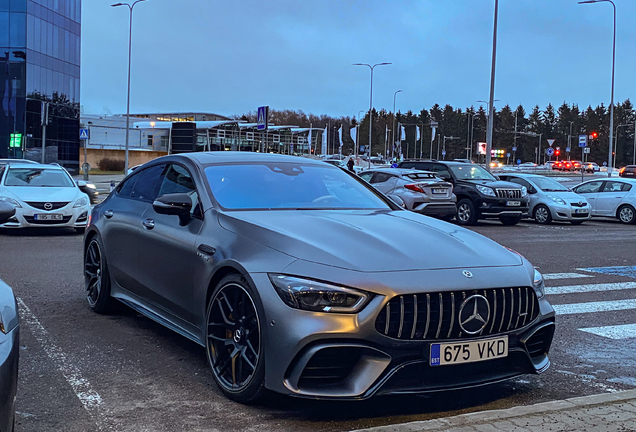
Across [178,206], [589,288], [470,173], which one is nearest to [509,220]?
[470,173]

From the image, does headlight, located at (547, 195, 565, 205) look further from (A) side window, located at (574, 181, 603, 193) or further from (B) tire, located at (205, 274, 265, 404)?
(B) tire, located at (205, 274, 265, 404)

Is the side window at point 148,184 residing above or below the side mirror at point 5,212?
above

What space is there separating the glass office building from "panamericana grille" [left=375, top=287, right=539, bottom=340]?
4795 cm

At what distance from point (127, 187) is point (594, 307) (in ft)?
16.7

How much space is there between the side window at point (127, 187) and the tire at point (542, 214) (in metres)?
17.6

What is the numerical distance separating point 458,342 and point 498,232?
1491cm

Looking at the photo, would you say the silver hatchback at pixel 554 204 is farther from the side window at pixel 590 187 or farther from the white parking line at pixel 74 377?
the white parking line at pixel 74 377

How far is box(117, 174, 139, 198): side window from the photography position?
642 cm

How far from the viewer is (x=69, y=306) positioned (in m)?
6.92

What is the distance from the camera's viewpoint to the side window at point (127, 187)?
21.1 feet

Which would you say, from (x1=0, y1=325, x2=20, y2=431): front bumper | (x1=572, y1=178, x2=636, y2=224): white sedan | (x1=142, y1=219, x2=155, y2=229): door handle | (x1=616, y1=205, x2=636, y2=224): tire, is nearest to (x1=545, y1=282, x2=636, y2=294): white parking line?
(x1=142, y1=219, x2=155, y2=229): door handle

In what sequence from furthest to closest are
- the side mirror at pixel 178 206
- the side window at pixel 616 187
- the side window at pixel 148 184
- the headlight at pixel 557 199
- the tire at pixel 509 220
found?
1. the side window at pixel 616 187
2. the headlight at pixel 557 199
3. the tire at pixel 509 220
4. the side window at pixel 148 184
5. the side mirror at pixel 178 206

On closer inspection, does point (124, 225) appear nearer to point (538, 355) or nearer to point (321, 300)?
point (321, 300)

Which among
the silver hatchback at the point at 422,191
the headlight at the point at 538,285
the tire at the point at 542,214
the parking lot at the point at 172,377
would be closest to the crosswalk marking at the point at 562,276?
the parking lot at the point at 172,377
